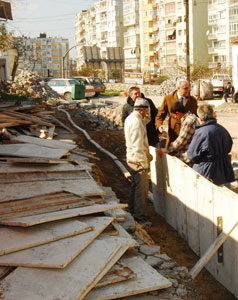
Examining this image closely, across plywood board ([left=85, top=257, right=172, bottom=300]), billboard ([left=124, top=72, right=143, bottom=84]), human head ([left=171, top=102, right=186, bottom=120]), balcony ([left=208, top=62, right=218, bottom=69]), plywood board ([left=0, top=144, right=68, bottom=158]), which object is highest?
balcony ([left=208, top=62, right=218, bottom=69])

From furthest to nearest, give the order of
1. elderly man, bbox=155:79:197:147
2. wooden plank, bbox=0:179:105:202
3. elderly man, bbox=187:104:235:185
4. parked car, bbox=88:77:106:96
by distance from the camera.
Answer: parked car, bbox=88:77:106:96 < elderly man, bbox=155:79:197:147 < elderly man, bbox=187:104:235:185 < wooden plank, bbox=0:179:105:202

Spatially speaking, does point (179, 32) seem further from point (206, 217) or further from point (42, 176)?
point (206, 217)

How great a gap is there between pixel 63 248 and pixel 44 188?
211 cm

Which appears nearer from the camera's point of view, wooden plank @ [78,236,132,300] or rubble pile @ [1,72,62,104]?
wooden plank @ [78,236,132,300]

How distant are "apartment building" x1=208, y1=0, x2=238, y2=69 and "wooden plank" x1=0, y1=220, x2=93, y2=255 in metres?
70.5

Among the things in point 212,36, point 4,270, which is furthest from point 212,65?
point 4,270

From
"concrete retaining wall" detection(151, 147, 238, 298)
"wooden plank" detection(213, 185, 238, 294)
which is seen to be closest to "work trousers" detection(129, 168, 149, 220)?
"concrete retaining wall" detection(151, 147, 238, 298)

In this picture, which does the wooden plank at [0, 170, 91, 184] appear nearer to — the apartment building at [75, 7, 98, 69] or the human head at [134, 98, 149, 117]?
the human head at [134, 98, 149, 117]

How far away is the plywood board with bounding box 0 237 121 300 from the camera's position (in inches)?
148

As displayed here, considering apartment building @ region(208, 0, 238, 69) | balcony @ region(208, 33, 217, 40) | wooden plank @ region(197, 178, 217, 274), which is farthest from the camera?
balcony @ region(208, 33, 217, 40)

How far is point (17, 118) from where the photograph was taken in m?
13.2

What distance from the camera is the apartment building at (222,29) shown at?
7444cm

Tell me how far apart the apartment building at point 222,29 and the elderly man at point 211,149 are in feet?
225

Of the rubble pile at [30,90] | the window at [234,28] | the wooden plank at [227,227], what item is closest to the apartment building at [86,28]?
the window at [234,28]
